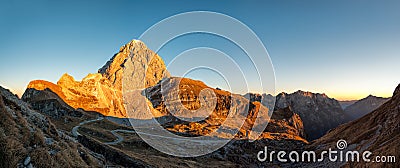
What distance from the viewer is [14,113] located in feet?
57.9

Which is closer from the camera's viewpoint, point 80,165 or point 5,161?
point 5,161

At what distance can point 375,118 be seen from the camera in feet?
373

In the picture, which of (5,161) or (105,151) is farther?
(105,151)

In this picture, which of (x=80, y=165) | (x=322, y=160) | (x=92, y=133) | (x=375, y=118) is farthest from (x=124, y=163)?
(x=375, y=118)

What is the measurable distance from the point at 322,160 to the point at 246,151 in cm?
6166

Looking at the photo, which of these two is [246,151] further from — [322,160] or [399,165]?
[399,165]

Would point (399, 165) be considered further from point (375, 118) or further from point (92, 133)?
point (375, 118)

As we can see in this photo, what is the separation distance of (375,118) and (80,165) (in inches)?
5330

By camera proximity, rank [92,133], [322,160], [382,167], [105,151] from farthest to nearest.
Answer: [322,160] < [92,133] < [105,151] < [382,167]

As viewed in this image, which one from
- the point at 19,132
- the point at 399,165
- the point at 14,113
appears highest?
the point at 14,113

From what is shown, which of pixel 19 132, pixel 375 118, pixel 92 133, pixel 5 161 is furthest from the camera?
pixel 375 118

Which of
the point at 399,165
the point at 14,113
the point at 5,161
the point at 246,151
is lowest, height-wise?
the point at 246,151

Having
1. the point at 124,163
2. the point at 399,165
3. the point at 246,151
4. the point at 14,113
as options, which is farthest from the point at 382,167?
the point at 246,151

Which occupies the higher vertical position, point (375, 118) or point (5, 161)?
point (375, 118)
